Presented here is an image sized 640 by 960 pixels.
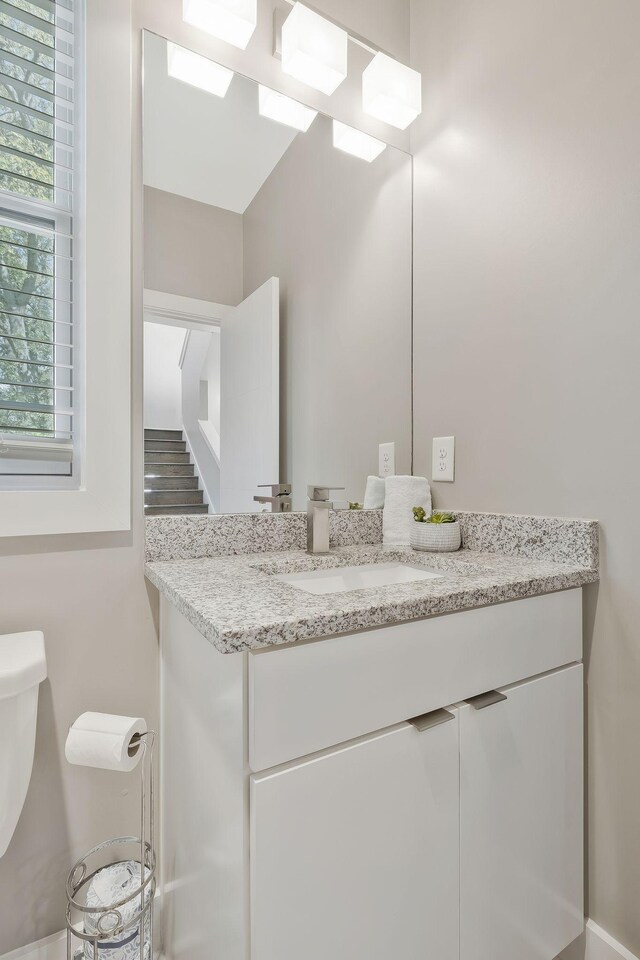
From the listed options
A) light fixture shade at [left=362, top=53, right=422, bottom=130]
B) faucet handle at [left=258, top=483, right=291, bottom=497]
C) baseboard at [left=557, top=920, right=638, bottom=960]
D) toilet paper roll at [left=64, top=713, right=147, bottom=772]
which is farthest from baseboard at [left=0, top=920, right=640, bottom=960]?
light fixture shade at [left=362, top=53, right=422, bottom=130]

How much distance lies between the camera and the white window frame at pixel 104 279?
37.7 inches

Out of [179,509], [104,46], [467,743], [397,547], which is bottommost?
[467,743]

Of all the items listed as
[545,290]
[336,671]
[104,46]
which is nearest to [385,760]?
[336,671]

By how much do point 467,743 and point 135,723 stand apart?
56 centimetres

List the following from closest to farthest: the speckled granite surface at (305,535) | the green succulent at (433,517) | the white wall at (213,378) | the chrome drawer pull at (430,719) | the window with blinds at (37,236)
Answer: the chrome drawer pull at (430,719) < the window with blinds at (37,236) < the speckled granite surface at (305,535) < the white wall at (213,378) < the green succulent at (433,517)

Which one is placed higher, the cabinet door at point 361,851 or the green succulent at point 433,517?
the green succulent at point 433,517

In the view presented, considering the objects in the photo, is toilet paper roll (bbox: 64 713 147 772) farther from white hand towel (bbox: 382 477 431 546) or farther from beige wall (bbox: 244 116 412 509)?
white hand towel (bbox: 382 477 431 546)

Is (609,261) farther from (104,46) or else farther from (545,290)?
(104,46)

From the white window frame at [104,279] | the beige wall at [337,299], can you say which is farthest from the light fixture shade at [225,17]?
the beige wall at [337,299]

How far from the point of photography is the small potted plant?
1227 millimetres

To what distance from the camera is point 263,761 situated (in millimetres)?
595

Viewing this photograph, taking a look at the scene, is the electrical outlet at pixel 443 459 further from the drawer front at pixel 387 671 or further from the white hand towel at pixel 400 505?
the drawer front at pixel 387 671

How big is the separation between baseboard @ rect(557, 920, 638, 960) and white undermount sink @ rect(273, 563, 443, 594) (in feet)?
2.55

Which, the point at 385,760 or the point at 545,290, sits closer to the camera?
the point at 385,760
